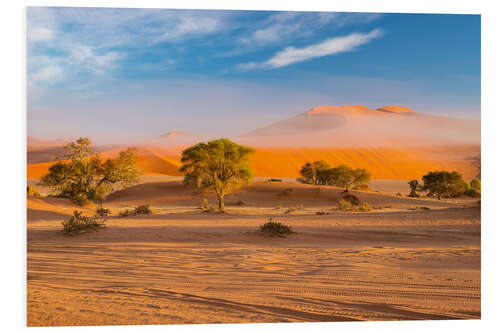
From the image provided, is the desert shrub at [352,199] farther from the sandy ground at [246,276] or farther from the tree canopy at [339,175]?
the sandy ground at [246,276]

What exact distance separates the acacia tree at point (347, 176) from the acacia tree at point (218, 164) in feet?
60.5

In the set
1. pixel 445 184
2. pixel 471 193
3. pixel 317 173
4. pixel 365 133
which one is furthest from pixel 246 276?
pixel 471 193

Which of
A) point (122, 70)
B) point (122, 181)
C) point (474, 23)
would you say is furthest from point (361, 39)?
point (122, 181)

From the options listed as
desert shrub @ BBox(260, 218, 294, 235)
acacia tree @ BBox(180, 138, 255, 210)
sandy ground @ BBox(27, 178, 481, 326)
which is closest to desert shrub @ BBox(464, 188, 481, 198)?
acacia tree @ BBox(180, 138, 255, 210)

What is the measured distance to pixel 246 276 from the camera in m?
6.01

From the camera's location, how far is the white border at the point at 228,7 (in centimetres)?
495

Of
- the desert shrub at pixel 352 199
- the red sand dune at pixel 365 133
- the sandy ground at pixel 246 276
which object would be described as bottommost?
the desert shrub at pixel 352 199

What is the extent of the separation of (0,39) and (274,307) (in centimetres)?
558

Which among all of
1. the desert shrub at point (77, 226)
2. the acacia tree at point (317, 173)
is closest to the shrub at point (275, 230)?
the desert shrub at point (77, 226)

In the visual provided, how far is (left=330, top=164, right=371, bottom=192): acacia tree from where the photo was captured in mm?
39188

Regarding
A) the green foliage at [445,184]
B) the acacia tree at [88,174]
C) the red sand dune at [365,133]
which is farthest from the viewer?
the green foliage at [445,184]

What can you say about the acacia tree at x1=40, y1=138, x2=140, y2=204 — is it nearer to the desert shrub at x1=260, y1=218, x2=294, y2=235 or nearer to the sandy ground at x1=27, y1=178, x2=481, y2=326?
the sandy ground at x1=27, y1=178, x2=481, y2=326
